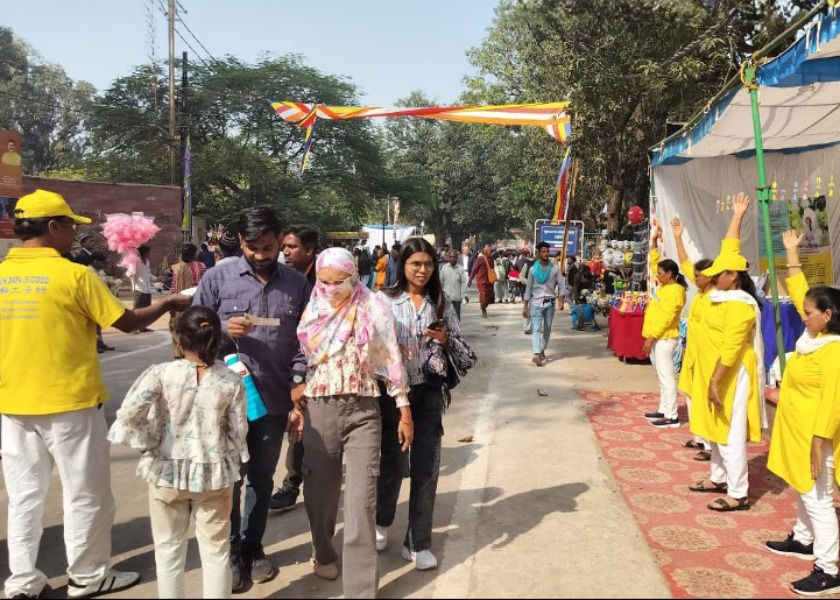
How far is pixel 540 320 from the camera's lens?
30.0ft

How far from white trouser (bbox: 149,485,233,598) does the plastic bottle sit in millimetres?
468

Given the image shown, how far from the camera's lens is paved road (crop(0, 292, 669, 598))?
3096mm

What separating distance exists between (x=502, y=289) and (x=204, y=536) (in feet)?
58.2

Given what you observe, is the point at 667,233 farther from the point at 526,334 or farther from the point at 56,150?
the point at 56,150

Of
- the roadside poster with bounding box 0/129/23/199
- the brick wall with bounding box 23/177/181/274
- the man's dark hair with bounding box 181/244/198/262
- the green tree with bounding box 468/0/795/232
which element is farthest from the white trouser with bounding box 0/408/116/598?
the brick wall with bounding box 23/177/181/274

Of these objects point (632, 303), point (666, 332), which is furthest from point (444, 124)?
point (666, 332)

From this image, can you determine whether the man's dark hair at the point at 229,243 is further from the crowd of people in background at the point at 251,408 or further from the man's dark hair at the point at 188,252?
the man's dark hair at the point at 188,252

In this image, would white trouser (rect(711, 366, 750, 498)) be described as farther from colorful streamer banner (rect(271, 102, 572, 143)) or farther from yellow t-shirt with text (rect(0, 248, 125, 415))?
colorful streamer banner (rect(271, 102, 572, 143))

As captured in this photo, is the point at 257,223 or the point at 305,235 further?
the point at 305,235

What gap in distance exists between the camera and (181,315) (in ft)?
8.89

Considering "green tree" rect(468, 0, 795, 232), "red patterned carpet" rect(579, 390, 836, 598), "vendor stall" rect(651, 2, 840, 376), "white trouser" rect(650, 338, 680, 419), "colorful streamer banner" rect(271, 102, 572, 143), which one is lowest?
"red patterned carpet" rect(579, 390, 836, 598)

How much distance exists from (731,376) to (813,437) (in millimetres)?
1042

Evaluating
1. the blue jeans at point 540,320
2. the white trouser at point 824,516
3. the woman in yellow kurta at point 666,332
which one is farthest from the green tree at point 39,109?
the white trouser at point 824,516

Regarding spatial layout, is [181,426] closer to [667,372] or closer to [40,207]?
[40,207]
